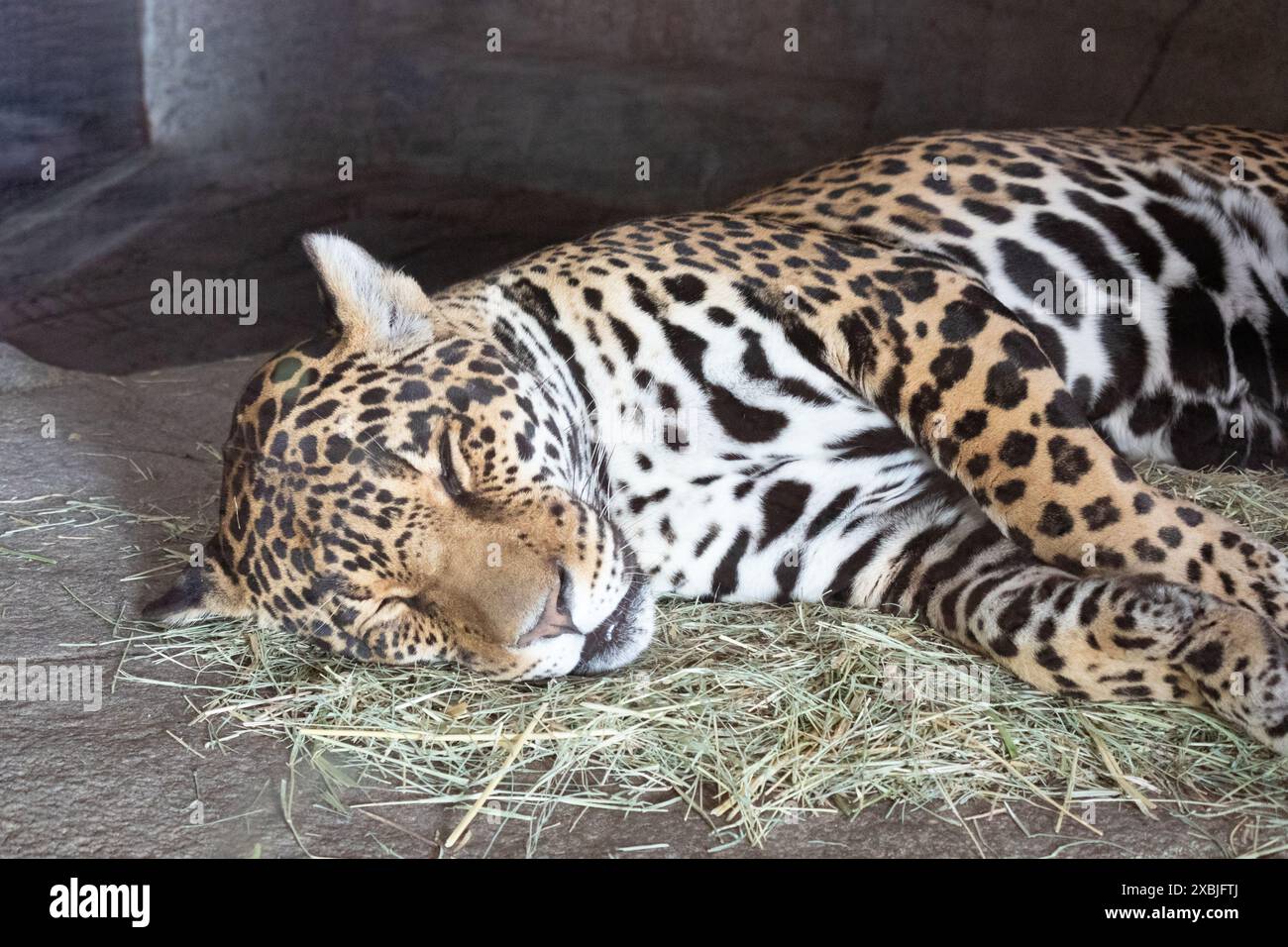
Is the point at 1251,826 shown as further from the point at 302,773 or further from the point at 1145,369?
the point at 302,773

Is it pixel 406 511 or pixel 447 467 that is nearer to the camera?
pixel 406 511

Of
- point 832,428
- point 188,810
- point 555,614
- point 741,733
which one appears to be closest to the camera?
point 188,810

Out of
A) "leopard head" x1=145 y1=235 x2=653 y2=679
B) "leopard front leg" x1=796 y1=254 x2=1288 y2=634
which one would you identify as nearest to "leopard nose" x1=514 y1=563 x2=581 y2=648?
"leopard head" x1=145 y1=235 x2=653 y2=679

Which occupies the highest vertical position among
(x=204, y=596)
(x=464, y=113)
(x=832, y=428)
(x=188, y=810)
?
(x=464, y=113)

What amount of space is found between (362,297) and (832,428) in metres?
1.79

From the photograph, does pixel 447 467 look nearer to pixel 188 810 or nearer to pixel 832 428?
pixel 188 810

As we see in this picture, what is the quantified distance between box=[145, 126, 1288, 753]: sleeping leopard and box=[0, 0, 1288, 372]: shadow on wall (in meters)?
2.60

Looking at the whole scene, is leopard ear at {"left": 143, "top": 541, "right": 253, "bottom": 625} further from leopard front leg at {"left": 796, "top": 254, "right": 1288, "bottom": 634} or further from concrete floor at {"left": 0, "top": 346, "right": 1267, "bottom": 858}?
leopard front leg at {"left": 796, "top": 254, "right": 1288, "bottom": 634}

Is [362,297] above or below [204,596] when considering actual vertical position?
above

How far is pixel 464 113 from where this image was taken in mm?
8477

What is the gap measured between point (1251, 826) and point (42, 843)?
3.39 m

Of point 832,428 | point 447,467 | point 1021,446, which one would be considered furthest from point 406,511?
point 1021,446

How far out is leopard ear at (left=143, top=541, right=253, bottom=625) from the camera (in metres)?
4.32
